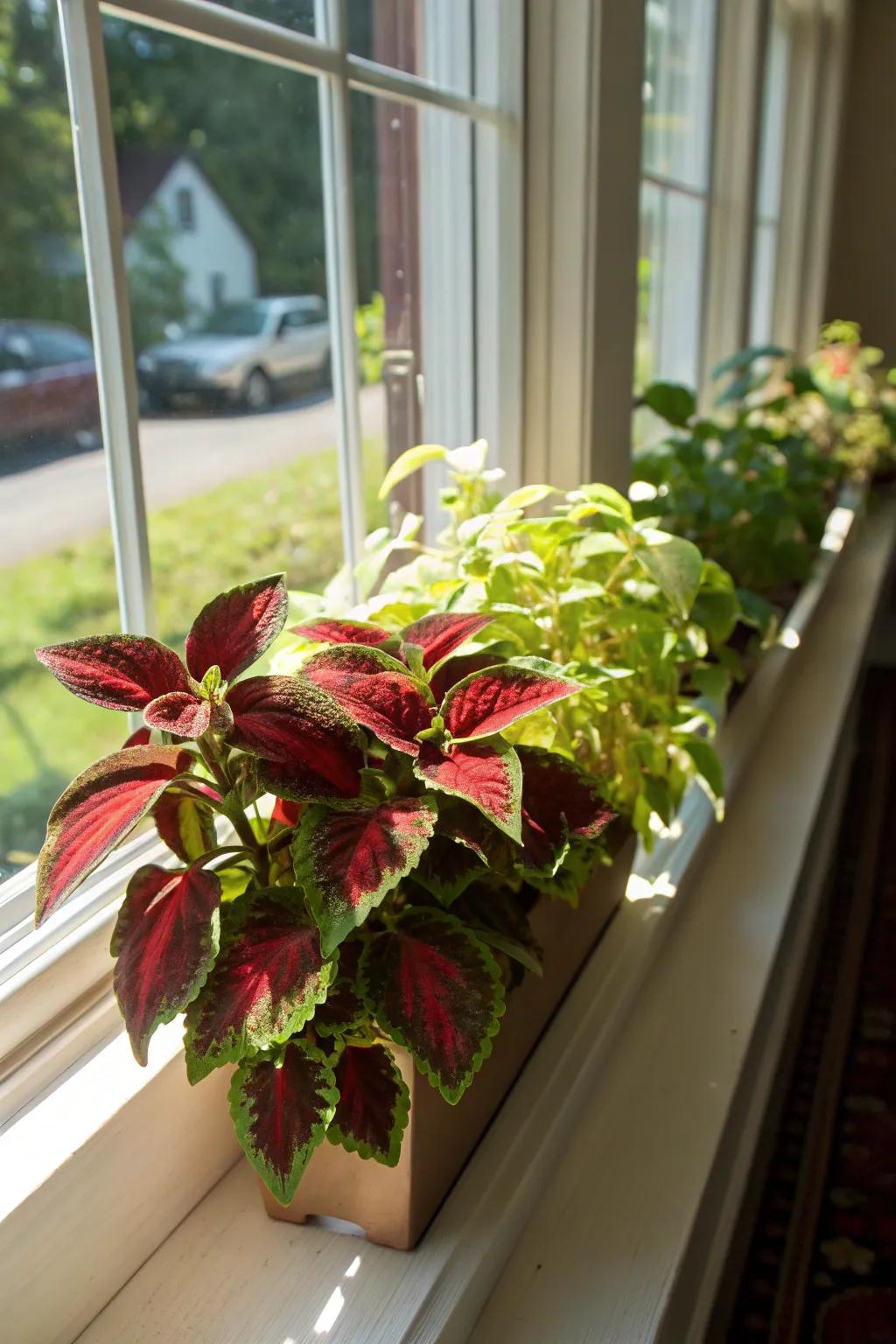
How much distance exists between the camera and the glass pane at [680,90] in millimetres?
1845

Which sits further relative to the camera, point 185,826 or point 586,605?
point 586,605

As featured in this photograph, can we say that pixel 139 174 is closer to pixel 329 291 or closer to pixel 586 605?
pixel 329 291

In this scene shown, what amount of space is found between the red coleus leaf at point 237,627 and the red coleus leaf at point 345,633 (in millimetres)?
82

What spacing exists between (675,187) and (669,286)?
0.19m

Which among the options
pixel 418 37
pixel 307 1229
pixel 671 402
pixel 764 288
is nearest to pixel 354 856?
pixel 307 1229

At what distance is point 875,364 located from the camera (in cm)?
406

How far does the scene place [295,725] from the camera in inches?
21.0

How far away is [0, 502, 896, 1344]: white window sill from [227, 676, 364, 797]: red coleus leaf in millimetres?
212

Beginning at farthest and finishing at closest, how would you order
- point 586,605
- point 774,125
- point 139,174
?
point 774,125 → point 586,605 → point 139,174

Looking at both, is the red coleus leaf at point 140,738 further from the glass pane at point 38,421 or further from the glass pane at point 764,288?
the glass pane at point 764,288

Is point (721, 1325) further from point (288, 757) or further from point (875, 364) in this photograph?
point (875, 364)

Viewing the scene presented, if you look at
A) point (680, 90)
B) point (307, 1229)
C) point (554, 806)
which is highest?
point (680, 90)

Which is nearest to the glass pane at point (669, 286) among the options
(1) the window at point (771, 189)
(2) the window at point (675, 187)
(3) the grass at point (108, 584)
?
(2) the window at point (675, 187)

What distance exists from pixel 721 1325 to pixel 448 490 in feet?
2.61
